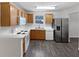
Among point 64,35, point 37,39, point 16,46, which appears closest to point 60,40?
point 64,35

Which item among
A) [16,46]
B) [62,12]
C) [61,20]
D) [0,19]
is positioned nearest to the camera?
[0,19]

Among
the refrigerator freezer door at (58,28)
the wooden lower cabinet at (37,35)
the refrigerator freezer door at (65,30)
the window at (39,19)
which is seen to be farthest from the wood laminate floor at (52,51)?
the window at (39,19)

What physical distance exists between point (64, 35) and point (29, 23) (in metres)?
3.12

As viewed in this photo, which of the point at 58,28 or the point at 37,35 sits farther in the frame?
the point at 37,35

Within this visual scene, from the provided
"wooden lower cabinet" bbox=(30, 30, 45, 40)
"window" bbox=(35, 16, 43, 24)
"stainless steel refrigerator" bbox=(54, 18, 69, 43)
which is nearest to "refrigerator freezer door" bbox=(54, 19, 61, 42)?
"stainless steel refrigerator" bbox=(54, 18, 69, 43)

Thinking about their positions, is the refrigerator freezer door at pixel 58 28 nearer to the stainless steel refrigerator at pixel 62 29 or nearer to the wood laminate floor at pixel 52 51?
the stainless steel refrigerator at pixel 62 29

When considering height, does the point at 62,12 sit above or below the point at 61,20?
above

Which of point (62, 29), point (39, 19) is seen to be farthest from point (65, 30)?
point (39, 19)

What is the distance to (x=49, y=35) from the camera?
10.3 m

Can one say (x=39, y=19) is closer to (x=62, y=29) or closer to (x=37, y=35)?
(x=37, y=35)

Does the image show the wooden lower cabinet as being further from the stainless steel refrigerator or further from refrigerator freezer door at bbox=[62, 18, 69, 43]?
refrigerator freezer door at bbox=[62, 18, 69, 43]

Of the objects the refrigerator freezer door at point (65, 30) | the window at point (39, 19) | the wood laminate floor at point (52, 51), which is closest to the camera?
the wood laminate floor at point (52, 51)

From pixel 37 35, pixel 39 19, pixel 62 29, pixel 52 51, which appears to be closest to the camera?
pixel 52 51

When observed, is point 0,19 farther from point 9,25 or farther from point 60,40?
point 60,40
